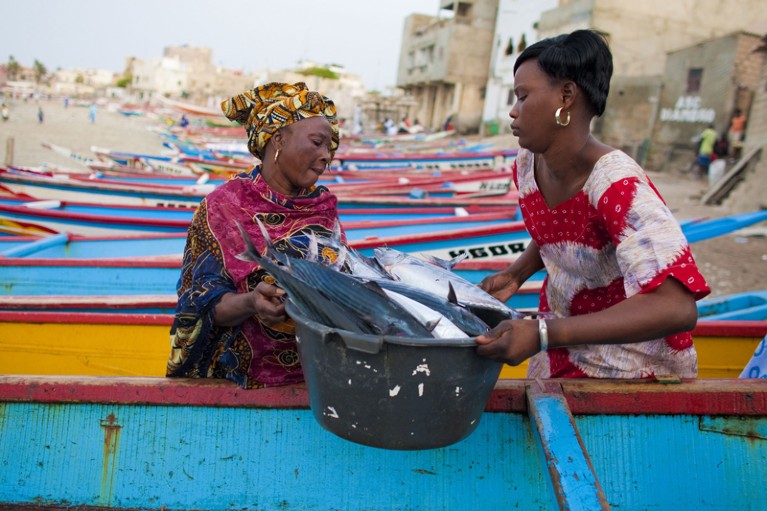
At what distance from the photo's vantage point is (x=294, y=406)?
6.40 ft

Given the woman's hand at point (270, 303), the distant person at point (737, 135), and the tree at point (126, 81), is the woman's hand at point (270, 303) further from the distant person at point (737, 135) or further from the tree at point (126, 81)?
the tree at point (126, 81)

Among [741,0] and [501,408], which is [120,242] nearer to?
[501,408]

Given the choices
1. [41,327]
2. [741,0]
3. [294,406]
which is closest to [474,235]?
[41,327]

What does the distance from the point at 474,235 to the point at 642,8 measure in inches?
769

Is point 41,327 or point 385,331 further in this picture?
point 41,327

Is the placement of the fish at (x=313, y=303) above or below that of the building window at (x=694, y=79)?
below

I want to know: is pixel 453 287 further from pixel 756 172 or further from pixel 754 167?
pixel 754 167

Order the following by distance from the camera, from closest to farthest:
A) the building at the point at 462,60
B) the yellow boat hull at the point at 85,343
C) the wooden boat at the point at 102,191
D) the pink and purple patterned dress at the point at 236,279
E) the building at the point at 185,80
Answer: the pink and purple patterned dress at the point at 236,279 → the yellow boat hull at the point at 85,343 → the wooden boat at the point at 102,191 → the building at the point at 462,60 → the building at the point at 185,80

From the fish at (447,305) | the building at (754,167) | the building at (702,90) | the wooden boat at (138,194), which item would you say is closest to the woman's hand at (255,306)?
the fish at (447,305)

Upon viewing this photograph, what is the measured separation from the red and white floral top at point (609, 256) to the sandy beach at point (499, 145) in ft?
17.6

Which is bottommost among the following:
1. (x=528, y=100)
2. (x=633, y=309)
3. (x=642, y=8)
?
(x=633, y=309)

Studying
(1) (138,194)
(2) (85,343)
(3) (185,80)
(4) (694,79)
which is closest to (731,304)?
(2) (85,343)

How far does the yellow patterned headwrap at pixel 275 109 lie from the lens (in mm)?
2086

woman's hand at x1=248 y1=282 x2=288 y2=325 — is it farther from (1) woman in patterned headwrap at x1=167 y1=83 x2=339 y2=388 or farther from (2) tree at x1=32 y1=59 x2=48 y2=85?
(2) tree at x1=32 y1=59 x2=48 y2=85
